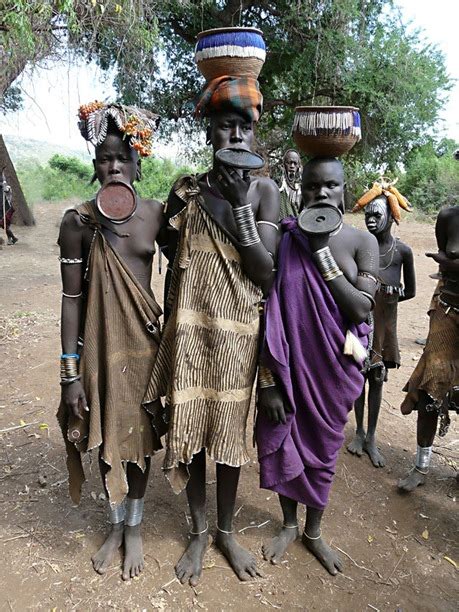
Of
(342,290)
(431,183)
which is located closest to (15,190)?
(342,290)

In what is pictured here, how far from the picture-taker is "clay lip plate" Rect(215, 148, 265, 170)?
166cm

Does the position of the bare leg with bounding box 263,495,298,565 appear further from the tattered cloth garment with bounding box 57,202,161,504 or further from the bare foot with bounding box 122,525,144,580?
the tattered cloth garment with bounding box 57,202,161,504

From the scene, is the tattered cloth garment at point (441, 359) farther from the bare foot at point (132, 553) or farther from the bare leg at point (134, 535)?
the bare foot at point (132, 553)

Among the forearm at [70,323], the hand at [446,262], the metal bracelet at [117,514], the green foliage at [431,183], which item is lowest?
the metal bracelet at [117,514]

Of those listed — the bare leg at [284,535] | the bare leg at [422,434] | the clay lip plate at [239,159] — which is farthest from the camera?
the bare leg at [422,434]

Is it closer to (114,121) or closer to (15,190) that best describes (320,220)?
(114,121)

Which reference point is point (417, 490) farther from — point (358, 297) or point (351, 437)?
point (358, 297)

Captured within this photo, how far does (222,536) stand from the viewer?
7.47 feet

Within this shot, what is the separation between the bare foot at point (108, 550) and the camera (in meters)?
2.17

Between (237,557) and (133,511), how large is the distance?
20.4 inches

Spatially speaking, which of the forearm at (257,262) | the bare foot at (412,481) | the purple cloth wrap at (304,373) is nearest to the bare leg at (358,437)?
the bare foot at (412,481)

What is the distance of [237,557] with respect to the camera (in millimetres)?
2221

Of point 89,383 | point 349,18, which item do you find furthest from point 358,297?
point 349,18

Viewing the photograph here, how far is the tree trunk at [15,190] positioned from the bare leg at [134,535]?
38.8 feet
